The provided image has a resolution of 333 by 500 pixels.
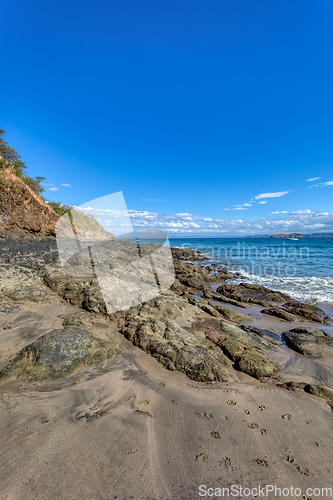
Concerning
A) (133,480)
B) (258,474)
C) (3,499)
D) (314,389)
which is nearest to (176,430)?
(133,480)

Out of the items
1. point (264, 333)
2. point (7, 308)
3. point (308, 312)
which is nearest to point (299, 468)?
point (264, 333)

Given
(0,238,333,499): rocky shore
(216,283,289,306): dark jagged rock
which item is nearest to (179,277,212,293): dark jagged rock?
(216,283,289,306): dark jagged rock

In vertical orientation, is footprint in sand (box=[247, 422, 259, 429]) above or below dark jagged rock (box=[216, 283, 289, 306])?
above

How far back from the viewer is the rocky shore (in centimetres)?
306

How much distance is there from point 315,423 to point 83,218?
142ft

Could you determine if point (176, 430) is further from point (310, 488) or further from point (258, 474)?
point (310, 488)

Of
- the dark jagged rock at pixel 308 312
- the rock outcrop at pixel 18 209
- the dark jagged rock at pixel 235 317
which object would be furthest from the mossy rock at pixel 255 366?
the rock outcrop at pixel 18 209

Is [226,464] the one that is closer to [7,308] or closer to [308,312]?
[7,308]

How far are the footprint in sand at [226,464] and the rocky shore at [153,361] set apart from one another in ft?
0.05

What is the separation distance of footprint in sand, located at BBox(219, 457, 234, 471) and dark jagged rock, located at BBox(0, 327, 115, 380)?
3.00 meters

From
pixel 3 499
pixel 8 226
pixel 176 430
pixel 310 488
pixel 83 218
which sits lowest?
pixel 310 488

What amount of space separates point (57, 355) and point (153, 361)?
225 centimetres

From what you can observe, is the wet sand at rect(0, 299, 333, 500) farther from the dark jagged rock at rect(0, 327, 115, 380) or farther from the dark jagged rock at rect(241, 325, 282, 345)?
the dark jagged rock at rect(241, 325, 282, 345)

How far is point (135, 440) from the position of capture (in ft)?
9.54
